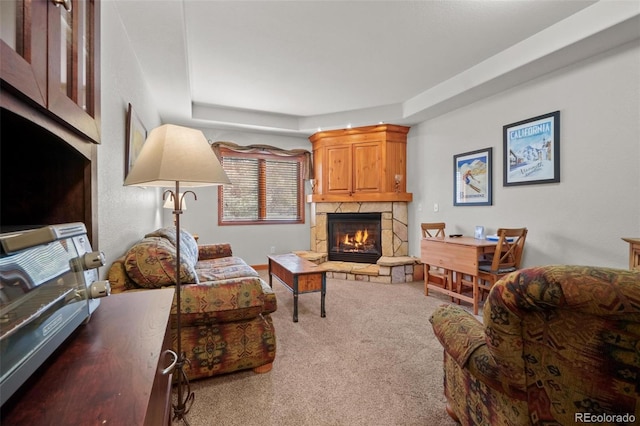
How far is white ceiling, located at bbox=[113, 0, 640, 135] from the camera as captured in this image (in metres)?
2.22

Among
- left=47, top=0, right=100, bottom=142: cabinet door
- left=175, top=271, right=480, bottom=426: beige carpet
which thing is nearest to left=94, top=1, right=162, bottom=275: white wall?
left=47, top=0, right=100, bottom=142: cabinet door

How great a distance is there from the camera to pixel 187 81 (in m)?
3.08

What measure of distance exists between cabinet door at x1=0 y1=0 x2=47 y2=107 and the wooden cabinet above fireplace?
4306 millimetres

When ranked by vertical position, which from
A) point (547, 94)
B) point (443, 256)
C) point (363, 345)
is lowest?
point (363, 345)

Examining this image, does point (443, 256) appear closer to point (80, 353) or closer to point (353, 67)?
point (353, 67)

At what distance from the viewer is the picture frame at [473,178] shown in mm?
3500

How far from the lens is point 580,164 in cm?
265

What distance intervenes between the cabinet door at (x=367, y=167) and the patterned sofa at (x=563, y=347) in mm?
3812

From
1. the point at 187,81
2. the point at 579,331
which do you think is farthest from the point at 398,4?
the point at 579,331

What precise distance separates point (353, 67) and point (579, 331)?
314 centimetres

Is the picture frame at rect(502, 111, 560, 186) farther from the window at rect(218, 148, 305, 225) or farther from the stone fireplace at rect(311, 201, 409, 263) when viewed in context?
the window at rect(218, 148, 305, 225)

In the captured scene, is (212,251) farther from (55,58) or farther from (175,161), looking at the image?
(55,58)

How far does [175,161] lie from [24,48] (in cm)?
67

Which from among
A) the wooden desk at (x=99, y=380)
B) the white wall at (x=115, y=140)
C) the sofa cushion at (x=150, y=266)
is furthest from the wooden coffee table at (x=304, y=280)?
the wooden desk at (x=99, y=380)
